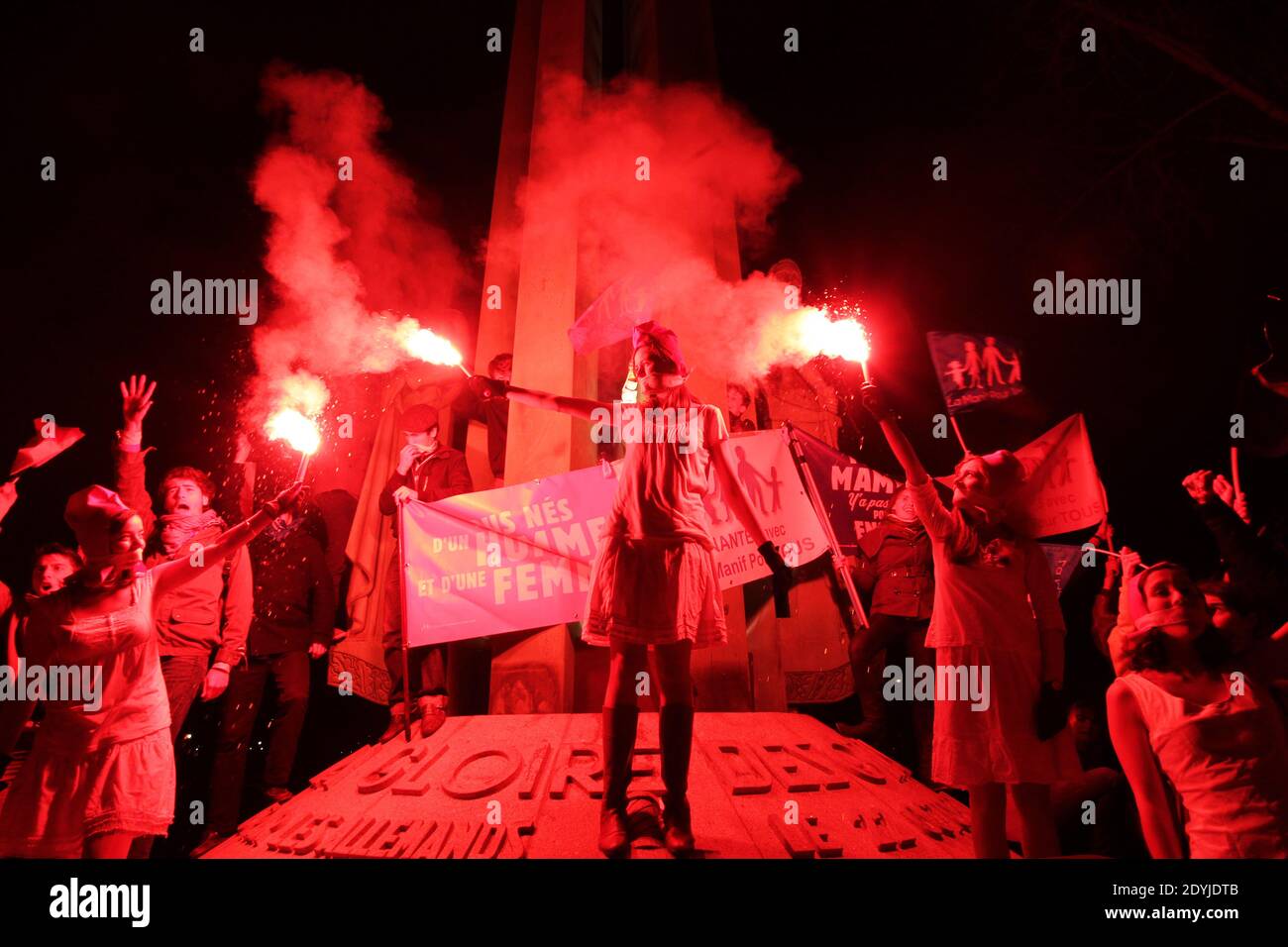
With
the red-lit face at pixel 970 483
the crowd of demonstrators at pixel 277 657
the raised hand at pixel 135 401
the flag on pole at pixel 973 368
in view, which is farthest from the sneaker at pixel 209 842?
the flag on pole at pixel 973 368

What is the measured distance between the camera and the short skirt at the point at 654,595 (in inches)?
167

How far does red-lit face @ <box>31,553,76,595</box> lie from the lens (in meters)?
Answer: 5.59

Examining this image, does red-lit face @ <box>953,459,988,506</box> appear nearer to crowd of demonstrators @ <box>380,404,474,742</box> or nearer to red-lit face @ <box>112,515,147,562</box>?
crowd of demonstrators @ <box>380,404,474,742</box>

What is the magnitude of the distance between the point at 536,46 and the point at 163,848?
10316 mm

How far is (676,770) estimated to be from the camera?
4.15 metres

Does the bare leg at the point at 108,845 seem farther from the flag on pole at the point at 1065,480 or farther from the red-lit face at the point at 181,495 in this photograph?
the flag on pole at the point at 1065,480

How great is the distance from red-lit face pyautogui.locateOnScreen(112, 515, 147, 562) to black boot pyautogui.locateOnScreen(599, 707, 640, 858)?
2.96 m

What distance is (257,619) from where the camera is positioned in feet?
20.1

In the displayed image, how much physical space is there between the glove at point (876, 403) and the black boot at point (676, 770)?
7.04ft

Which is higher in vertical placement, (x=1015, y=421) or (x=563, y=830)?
(x=1015, y=421)

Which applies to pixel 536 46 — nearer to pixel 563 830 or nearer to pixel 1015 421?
pixel 1015 421

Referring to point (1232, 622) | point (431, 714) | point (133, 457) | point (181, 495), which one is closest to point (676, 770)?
point (431, 714)

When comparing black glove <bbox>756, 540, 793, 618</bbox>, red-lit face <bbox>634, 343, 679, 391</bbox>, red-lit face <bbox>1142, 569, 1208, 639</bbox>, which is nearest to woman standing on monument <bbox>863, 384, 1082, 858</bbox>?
red-lit face <bbox>1142, 569, 1208, 639</bbox>
